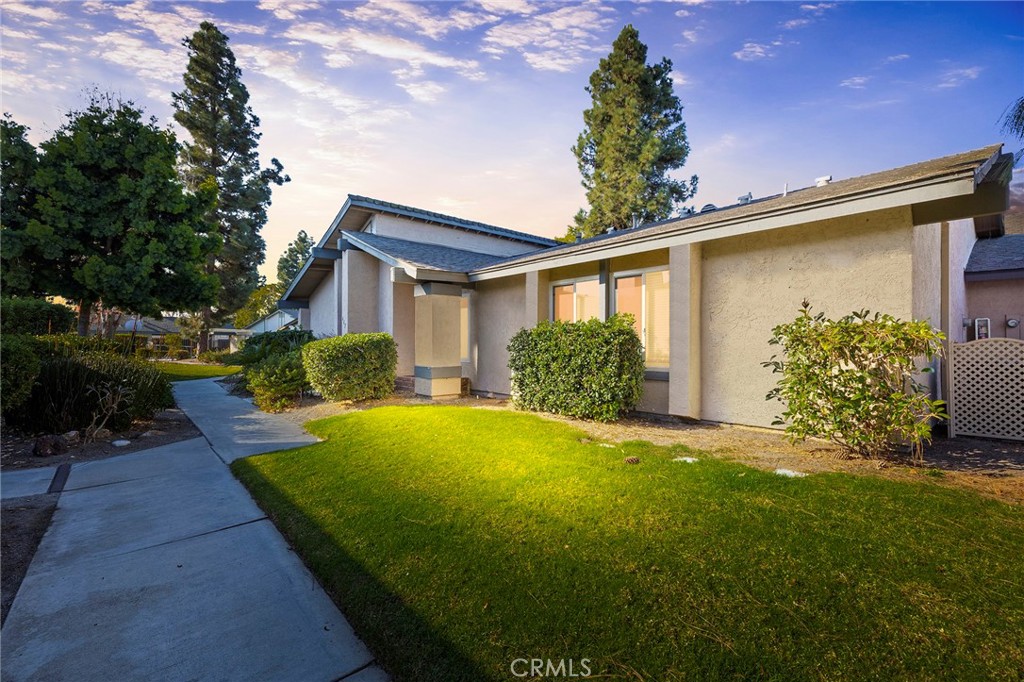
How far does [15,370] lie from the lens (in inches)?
243

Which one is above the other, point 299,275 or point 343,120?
point 343,120

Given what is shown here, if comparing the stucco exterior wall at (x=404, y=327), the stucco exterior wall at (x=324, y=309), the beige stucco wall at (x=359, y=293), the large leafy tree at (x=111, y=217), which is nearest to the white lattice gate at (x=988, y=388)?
the stucco exterior wall at (x=404, y=327)

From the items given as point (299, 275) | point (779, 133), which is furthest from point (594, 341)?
point (299, 275)

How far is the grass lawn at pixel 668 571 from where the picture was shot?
2.17 m

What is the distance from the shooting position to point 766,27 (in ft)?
30.9

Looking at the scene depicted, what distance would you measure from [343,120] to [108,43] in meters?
4.31

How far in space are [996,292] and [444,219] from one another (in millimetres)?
16164

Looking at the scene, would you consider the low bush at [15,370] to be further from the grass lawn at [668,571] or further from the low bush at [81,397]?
the grass lawn at [668,571]

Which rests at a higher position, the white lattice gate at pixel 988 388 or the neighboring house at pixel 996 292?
the neighboring house at pixel 996 292

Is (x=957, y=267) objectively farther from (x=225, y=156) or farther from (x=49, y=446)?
(x=225, y=156)

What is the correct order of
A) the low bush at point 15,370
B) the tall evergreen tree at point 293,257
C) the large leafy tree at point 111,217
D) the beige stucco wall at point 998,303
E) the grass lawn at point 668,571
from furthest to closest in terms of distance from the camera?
1. the tall evergreen tree at point 293,257
2. the large leafy tree at point 111,217
3. the beige stucco wall at point 998,303
4. the low bush at point 15,370
5. the grass lawn at point 668,571

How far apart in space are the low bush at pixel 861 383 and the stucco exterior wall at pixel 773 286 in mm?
565

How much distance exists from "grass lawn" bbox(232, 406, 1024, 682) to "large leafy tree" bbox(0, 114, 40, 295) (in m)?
13.6

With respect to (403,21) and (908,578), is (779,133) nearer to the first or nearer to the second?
(403,21)
